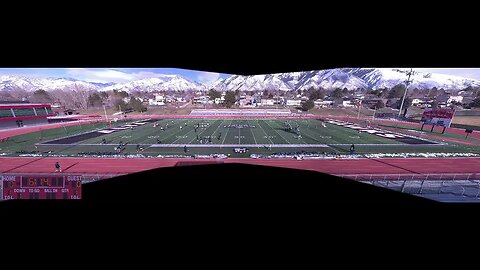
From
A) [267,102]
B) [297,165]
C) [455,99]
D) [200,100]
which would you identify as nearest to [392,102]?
[455,99]

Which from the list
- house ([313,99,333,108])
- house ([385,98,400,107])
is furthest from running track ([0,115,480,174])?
house ([313,99,333,108])

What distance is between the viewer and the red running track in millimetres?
12156

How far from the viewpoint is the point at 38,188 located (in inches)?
251

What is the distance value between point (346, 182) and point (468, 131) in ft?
85.0

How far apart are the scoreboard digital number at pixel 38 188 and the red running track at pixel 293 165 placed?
518cm

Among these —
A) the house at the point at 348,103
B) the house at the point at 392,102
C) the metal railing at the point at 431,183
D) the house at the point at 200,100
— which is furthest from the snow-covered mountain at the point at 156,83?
the house at the point at 392,102

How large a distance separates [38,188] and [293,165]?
11826 millimetres

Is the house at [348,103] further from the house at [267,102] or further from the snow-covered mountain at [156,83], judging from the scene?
the snow-covered mountain at [156,83]

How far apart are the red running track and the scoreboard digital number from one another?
518cm

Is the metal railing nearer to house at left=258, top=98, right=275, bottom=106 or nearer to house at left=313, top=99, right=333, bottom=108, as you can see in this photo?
house at left=313, top=99, right=333, bottom=108

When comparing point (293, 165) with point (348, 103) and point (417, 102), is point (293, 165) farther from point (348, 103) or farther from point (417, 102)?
point (417, 102)
